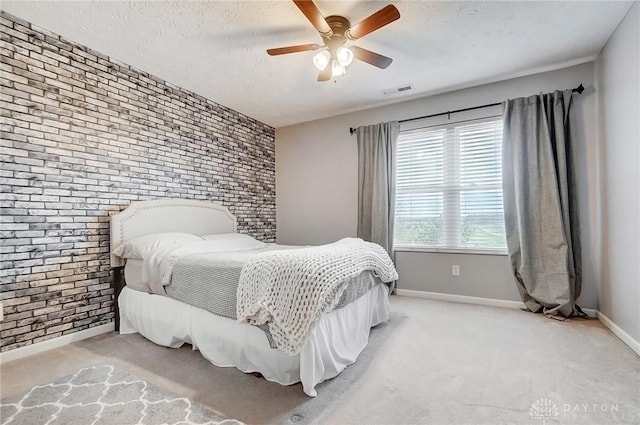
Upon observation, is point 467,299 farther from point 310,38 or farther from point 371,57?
point 310,38

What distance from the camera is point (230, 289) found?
1.92 m

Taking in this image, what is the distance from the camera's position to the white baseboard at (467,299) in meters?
3.16

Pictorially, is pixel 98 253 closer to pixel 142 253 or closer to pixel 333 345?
pixel 142 253

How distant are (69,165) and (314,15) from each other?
2255 mm

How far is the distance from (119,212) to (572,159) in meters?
4.33

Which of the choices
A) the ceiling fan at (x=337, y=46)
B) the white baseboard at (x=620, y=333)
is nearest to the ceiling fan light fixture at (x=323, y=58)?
A: the ceiling fan at (x=337, y=46)

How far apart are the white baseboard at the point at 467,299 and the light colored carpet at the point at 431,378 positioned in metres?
0.52

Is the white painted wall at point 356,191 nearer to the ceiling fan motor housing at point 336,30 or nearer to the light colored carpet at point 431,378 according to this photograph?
the light colored carpet at point 431,378

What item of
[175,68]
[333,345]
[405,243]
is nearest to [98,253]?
[175,68]

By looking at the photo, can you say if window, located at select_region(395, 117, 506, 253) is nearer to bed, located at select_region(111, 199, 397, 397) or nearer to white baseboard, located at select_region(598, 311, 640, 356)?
white baseboard, located at select_region(598, 311, 640, 356)

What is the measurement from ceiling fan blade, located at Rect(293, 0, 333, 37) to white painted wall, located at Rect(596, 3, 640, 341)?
2.18 metres

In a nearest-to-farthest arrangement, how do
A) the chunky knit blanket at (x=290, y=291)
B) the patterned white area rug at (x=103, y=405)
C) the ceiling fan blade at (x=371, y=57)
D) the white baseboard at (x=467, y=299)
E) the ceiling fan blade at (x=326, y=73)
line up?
the patterned white area rug at (x=103, y=405)
the chunky knit blanket at (x=290, y=291)
the ceiling fan blade at (x=371, y=57)
the ceiling fan blade at (x=326, y=73)
the white baseboard at (x=467, y=299)

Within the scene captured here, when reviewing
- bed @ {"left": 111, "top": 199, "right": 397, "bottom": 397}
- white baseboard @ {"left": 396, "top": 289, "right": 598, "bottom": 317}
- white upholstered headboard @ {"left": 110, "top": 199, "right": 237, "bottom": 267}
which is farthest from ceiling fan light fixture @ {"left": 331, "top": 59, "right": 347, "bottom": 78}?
white baseboard @ {"left": 396, "top": 289, "right": 598, "bottom": 317}

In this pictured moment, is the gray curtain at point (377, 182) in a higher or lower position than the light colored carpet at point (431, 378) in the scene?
higher
